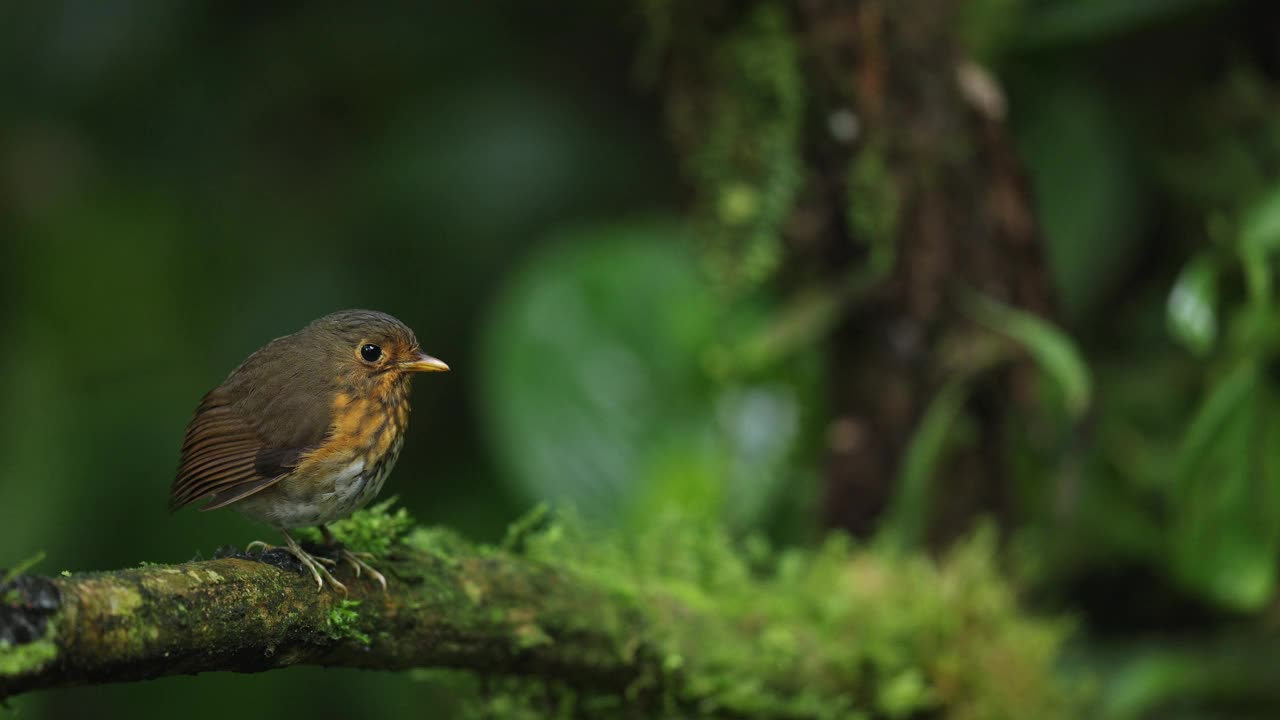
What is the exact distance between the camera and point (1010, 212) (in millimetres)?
2771

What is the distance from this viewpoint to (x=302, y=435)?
1631mm

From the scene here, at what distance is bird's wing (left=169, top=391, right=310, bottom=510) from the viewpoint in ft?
5.18

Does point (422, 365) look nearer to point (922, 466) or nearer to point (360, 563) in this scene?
point (360, 563)

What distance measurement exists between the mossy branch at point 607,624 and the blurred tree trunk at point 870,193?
0.30 m

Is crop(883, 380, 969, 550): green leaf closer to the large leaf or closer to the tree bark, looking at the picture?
the tree bark

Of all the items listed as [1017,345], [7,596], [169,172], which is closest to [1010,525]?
[1017,345]

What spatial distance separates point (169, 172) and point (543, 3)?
126 centimetres

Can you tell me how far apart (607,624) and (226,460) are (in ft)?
1.98

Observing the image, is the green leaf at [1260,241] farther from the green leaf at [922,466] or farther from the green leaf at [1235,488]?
the green leaf at [922,466]

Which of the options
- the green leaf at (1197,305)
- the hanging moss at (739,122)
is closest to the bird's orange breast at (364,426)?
the hanging moss at (739,122)

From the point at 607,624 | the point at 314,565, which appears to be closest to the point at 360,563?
the point at 314,565

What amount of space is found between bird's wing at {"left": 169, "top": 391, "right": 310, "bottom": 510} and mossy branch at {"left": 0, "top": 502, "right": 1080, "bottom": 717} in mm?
102

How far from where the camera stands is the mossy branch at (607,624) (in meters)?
1.28

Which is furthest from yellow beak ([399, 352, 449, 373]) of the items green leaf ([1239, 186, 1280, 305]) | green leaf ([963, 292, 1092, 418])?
green leaf ([1239, 186, 1280, 305])
